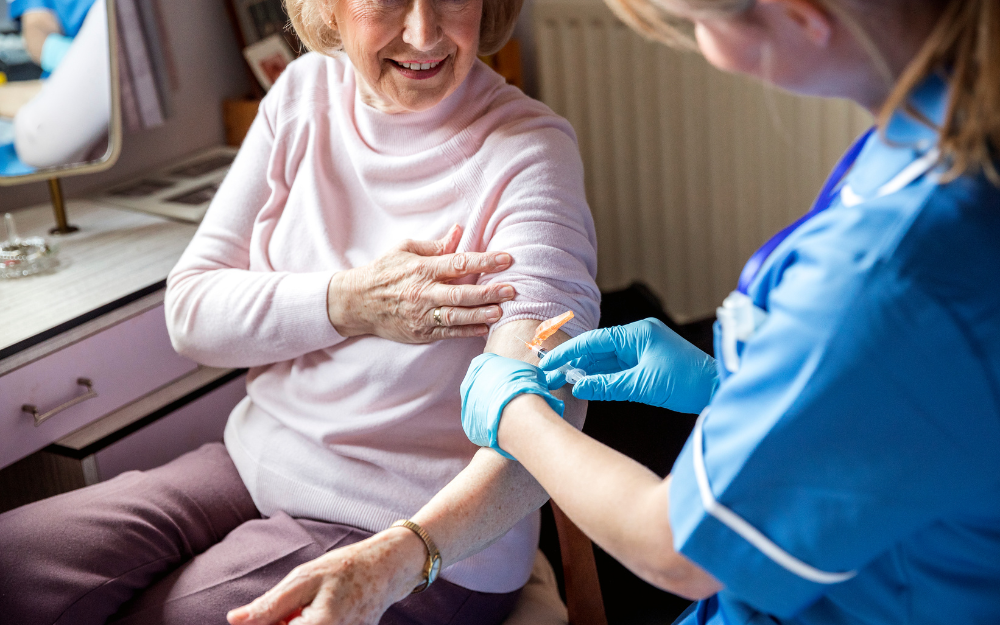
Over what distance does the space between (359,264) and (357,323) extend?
114 millimetres

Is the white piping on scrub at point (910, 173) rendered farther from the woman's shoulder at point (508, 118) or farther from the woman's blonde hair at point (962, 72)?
the woman's shoulder at point (508, 118)

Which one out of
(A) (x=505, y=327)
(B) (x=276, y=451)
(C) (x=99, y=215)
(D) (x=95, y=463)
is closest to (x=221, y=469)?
(B) (x=276, y=451)

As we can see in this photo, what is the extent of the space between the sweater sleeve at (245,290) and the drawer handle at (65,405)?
230mm

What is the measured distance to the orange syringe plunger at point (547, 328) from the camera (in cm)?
109

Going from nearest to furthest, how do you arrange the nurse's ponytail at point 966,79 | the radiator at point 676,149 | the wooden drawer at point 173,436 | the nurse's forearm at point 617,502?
the nurse's ponytail at point 966,79 → the nurse's forearm at point 617,502 → the wooden drawer at point 173,436 → the radiator at point 676,149

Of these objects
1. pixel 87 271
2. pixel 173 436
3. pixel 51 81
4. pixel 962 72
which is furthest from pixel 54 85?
pixel 962 72

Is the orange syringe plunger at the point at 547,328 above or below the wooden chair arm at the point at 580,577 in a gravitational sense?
above

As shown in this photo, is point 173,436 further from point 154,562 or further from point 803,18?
point 803,18

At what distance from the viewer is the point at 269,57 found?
233 cm

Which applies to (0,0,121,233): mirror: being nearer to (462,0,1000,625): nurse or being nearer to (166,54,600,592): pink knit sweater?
A: (166,54,600,592): pink knit sweater

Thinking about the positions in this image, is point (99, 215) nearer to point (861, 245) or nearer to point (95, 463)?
point (95, 463)

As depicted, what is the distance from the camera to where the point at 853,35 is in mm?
625

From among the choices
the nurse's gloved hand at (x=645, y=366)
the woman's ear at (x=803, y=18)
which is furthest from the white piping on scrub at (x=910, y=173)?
the nurse's gloved hand at (x=645, y=366)

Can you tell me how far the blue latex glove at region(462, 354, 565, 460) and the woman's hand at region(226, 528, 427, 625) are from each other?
0.50 feet
